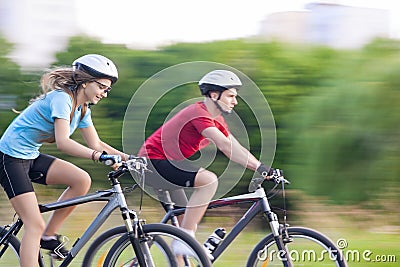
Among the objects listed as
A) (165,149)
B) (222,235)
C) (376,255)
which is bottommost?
(376,255)

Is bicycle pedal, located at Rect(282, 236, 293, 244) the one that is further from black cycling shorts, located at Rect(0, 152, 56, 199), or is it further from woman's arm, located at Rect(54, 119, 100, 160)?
black cycling shorts, located at Rect(0, 152, 56, 199)

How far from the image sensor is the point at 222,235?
5.54m

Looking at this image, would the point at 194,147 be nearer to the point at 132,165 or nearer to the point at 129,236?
the point at 132,165

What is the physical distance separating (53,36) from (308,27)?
3.06 metres

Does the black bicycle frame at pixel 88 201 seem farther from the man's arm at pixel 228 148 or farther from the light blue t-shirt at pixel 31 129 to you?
the man's arm at pixel 228 148

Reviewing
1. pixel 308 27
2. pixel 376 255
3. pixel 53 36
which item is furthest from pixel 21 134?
pixel 308 27

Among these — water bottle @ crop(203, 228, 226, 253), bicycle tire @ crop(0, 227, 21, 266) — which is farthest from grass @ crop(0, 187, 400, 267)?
bicycle tire @ crop(0, 227, 21, 266)

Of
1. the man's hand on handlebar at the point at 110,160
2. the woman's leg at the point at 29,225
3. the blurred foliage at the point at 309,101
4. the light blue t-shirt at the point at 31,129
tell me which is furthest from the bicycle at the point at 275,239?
the blurred foliage at the point at 309,101

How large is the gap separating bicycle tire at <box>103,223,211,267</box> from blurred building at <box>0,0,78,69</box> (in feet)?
13.1

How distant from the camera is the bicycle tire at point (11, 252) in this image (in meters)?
5.27

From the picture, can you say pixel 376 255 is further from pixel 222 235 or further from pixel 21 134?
pixel 21 134

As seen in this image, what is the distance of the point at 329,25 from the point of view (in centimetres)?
990

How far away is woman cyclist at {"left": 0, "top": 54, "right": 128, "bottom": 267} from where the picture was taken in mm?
5023

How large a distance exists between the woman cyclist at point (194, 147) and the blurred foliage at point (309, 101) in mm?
2366
